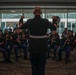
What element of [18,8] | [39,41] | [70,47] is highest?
[18,8]

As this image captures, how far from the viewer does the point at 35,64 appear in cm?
346

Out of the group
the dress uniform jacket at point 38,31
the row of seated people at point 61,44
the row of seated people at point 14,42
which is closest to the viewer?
the dress uniform jacket at point 38,31

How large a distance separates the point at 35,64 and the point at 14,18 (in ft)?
34.9

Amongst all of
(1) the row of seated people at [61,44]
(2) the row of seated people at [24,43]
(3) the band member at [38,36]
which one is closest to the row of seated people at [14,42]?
(2) the row of seated people at [24,43]

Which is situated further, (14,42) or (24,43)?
(24,43)

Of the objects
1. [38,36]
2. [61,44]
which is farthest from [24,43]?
[38,36]

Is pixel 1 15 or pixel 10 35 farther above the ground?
pixel 1 15

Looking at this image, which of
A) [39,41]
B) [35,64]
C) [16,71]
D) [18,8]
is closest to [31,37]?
[39,41]

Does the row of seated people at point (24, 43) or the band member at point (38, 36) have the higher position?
the band member at point (38, 36)

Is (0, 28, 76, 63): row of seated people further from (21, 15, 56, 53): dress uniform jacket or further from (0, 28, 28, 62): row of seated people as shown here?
(21, 15, 56, 53): dress uniform jacket

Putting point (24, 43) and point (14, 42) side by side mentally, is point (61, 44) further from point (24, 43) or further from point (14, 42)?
point (14, 42)

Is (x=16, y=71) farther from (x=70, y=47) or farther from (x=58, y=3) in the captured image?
(x=58, y=3)

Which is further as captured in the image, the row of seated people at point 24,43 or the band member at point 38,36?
the row of seated people at point 24,43

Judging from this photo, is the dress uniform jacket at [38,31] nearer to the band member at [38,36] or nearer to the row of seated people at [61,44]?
the band member at [38,36]
